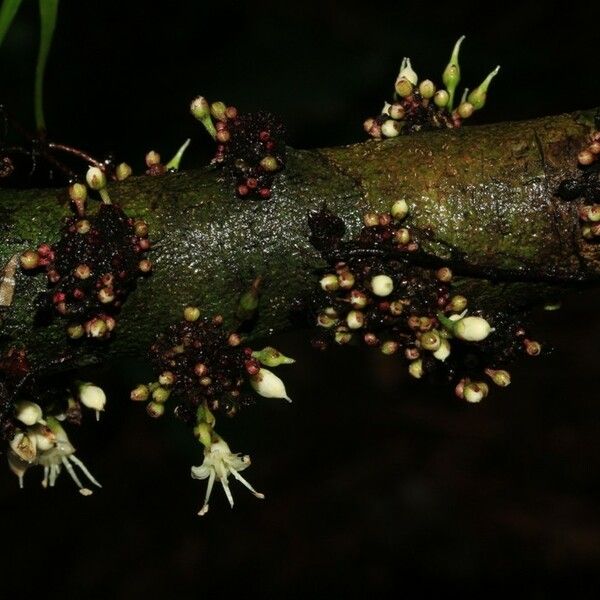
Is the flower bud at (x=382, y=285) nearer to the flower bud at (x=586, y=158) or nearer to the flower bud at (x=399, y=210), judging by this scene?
the flower bud at (x=399, y=210)

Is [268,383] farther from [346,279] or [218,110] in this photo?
[218,110]

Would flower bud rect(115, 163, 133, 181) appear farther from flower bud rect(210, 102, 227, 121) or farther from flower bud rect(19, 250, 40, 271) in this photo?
flower bud rect(19, 250, 40, 271)

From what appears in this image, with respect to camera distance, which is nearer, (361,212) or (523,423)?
(361,212)

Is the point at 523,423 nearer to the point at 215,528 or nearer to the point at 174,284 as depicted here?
the point at 215,528

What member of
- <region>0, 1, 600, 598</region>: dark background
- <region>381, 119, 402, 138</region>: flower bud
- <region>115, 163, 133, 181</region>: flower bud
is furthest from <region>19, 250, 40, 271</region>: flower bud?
<region>0, 1, 600, 598</region>: dark background

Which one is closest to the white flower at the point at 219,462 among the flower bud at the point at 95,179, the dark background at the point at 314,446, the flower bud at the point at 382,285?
the flower bud at the point at 382,285

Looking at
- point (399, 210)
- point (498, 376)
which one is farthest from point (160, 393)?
point (498, 376)

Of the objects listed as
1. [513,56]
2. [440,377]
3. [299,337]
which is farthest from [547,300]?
[299,337]
